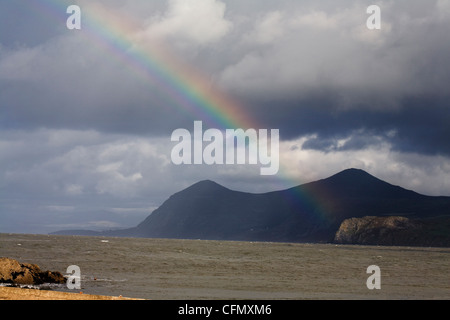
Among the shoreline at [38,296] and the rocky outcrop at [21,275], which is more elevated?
the shoreline at [38,296]

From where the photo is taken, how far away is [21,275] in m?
48.6

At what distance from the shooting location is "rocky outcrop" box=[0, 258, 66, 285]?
47500 mm

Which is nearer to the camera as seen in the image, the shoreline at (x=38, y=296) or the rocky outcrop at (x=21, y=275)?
the shoreline at (x=38, y=296)

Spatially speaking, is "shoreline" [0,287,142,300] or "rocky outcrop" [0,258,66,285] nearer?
"shoreline" [0,287,142,300]

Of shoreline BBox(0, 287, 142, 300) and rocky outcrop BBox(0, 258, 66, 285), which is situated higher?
shoreline BBox(0, 287, 142, 300)

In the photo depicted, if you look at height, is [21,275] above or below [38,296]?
below

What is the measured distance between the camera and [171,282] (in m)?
54.6

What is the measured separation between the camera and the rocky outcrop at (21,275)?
156ft

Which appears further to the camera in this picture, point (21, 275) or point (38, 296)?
point (21, 275)
